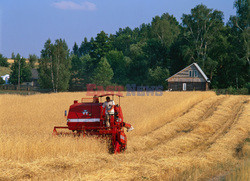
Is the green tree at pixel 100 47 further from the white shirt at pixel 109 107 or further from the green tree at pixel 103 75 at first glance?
the white shirt at pixel 109 107

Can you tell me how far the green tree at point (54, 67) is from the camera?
2411 inches

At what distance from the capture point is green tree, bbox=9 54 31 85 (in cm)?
8384

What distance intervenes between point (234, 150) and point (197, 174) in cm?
513

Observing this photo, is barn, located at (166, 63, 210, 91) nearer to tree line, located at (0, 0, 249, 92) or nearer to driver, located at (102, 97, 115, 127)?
tree line, located at (0, 0, 249, 92)

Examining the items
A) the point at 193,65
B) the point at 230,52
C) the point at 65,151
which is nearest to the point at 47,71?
the point at 193,65

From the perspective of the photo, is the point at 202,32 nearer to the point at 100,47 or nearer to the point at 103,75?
the point at 103,75

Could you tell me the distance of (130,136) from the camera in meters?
15.8

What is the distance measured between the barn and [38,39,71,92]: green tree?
22239 mm

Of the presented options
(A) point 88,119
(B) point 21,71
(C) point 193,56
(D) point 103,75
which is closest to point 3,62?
(B) point 21,71

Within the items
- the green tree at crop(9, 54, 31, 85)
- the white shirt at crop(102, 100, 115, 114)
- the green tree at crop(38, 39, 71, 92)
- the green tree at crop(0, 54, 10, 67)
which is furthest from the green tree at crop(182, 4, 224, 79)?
the green tree at crop(0, 54, 10, 67)

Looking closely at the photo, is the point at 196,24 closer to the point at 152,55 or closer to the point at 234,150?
the point at 152,55

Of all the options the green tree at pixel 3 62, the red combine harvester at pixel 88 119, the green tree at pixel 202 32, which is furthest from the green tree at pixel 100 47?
the red combine harvester at pixel 88 119

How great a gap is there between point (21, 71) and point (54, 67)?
1175 inches

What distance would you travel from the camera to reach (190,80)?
6384 centimetres
